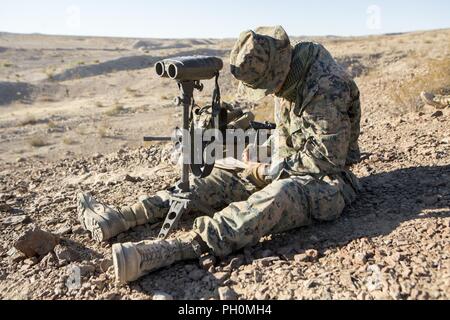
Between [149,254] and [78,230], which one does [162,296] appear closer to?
[149,254]

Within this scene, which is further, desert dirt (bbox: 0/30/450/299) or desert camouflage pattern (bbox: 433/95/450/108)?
desert camouflage pattern (bbox: 433/95/450/108)

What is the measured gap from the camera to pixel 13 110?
1568 cm

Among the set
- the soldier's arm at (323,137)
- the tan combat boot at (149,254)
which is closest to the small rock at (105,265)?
the tan combat boot at (149,254)

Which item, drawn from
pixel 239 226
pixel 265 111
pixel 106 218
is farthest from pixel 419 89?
pixel 106 218

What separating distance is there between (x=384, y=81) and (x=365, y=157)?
5985 millimetres

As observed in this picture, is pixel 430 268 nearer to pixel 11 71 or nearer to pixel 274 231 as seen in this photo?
pixel 274 231

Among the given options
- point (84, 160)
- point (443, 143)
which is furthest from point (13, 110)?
point (443, 143)

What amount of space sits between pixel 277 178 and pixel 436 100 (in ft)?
13.5

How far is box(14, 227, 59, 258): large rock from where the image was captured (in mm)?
3373

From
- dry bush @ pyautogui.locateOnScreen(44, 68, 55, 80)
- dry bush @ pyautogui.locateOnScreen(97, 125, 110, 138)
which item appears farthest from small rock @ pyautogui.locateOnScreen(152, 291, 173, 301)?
dry bush @ pyautogui.locateOnScreen(44, 68, 55, 80)

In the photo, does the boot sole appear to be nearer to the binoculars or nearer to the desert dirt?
Result: the desert dirt

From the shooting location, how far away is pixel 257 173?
136 inches

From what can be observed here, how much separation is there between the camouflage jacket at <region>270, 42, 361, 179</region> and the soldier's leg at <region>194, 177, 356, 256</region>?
6.2 inches

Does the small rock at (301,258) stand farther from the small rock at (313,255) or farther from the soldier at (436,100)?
the soldier at (436,100)
